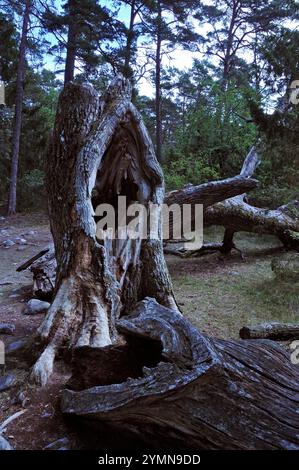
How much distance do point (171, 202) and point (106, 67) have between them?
12.8m

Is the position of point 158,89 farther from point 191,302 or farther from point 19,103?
point 191,302

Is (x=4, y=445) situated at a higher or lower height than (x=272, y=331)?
lower

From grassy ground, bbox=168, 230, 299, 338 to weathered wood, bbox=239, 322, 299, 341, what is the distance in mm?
359

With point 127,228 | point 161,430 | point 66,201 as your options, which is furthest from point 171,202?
point 161,430

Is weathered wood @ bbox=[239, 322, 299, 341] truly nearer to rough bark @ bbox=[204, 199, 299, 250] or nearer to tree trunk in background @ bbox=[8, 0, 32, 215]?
rough bark @ bbox=[204, 199, 299, 250]

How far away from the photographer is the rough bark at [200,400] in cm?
209

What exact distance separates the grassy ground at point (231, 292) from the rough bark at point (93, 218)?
31.8 inches

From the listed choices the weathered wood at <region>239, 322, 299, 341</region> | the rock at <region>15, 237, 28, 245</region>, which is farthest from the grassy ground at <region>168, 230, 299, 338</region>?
the rock at <region>15, 237, 28, 245</region>

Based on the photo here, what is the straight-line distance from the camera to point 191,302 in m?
6.25

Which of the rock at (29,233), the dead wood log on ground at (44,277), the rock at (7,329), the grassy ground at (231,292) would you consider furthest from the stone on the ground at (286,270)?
the rock at (29,233)

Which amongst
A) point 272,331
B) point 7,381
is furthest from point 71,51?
point 7,381

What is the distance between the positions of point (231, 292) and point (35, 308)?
3.13 metres

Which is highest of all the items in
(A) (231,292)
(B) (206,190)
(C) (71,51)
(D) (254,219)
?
(C) (71,51)
